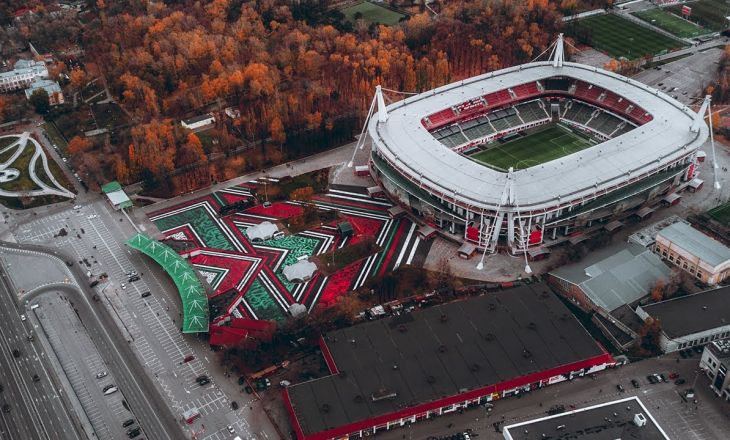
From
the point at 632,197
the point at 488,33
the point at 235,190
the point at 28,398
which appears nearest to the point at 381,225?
the point at 235,190

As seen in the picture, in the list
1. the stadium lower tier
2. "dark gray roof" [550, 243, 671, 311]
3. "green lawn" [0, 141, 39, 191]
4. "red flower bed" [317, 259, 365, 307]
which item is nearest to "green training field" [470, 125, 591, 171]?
the stadium lower tier

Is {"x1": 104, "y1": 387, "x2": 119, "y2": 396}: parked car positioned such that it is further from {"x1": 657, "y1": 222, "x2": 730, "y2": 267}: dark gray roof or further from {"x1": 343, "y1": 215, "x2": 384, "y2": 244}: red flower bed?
{"x1": 657, "y1": 222, "x2": 730, "y2": 267}: dark gray roof

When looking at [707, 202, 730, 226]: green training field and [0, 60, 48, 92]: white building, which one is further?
[0, 60, 48, 92]: white building

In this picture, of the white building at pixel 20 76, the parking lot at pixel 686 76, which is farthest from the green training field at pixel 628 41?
the white building at pixel 20 76

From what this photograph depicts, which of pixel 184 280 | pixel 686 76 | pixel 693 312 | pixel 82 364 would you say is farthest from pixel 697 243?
pixel 82 364

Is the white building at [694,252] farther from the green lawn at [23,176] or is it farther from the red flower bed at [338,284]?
the green lawn at [23,176]

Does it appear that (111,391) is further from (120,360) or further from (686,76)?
(686,76)

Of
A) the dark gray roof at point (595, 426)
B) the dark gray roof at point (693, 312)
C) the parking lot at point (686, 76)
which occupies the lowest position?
the dark gray roof at point (693, 312)
